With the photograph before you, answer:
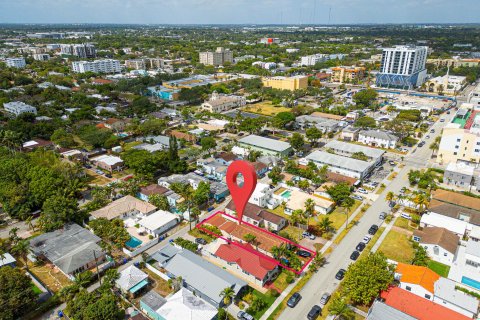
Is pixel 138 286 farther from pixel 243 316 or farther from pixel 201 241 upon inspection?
pixel 243 316

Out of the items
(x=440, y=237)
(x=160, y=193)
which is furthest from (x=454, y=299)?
(x=160, y=193)

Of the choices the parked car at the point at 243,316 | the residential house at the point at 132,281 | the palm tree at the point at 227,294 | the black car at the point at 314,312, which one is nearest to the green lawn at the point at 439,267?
the black car at the point at 314,312

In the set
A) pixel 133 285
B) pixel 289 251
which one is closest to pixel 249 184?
pixel 289 251

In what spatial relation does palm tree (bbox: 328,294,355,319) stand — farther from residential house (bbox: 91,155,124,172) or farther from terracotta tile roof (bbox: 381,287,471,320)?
residential house (bbox: 91,155,124,172)

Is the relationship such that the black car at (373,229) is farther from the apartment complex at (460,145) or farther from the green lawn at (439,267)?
the apartment complex at (460,145)

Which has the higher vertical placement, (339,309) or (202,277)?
(339,309)

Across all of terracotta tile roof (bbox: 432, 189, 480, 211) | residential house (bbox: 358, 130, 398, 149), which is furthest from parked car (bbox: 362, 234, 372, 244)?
residential house (bbox: 358, 130, 398, 149)
